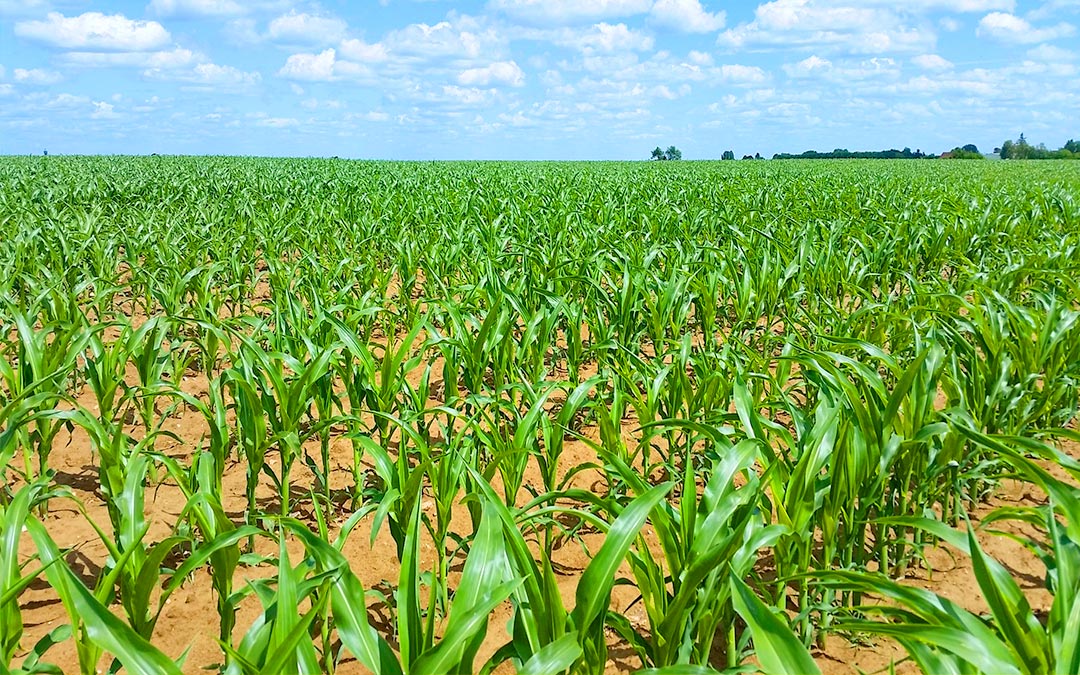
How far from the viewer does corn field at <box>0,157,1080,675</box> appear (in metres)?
1.50

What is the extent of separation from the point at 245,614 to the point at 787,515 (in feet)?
5.76

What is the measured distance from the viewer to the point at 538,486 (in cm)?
345

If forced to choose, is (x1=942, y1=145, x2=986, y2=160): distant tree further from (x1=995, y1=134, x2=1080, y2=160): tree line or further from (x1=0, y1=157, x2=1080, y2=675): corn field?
(x1=0, y1=157, x2=1080, y2=675): corn field

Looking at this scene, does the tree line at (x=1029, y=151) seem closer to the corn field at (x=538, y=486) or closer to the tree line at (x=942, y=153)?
the tree line at (x=942, y=153)

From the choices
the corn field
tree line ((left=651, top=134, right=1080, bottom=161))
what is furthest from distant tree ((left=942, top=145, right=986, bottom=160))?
the corn field

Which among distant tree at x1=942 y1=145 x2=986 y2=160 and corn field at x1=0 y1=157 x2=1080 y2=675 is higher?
distant tree at x1=942 y1=145 x2=986 y2=160

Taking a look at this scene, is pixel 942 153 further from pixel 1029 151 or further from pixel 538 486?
pixel 538 486

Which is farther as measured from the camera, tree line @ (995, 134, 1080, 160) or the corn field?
tree line @ (995, 134, 1080, 160)

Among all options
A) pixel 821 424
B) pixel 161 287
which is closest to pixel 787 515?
pixel 821 424

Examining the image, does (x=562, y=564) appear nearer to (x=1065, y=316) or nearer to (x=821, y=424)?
(x=821, y=424)

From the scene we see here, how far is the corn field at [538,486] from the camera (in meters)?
1.50

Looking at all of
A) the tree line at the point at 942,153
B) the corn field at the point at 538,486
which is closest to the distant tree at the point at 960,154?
the tree line at the point at 942,153

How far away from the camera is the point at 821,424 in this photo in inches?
83.8

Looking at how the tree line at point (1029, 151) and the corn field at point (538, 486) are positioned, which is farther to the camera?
the tree line at point (1029, 151)
